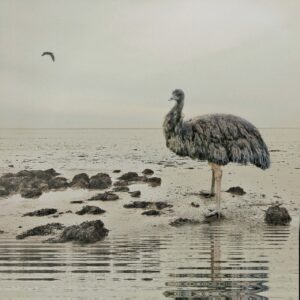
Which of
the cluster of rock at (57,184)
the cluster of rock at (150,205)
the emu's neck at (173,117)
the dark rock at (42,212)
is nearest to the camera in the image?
the dark rock at (42,212)

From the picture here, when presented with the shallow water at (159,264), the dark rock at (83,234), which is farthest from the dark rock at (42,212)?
the dark rock at (83,234)

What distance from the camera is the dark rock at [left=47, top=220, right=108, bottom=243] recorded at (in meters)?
14.2

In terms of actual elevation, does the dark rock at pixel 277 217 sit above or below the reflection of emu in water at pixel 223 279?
above

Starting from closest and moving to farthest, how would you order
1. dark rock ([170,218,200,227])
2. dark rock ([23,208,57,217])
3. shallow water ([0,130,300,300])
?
shallow water ([0,130,300,300])
dark rock ([170,218,200,227])
dark rock ([23,208,57,217])

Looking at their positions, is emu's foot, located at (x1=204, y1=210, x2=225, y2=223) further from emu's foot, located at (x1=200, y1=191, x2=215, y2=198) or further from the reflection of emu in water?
the reflection of emu in water

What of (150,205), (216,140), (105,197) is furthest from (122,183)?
(216,140)

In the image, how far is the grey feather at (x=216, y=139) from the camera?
63.3 feet

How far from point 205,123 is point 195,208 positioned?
256 cm

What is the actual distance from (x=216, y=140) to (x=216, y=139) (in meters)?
0.03

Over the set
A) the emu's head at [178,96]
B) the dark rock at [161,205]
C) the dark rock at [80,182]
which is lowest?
the dark rock at [161,205]

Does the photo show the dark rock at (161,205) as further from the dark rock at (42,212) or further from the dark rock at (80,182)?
the dark rock at (80,182)

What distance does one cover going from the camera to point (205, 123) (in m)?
19.5

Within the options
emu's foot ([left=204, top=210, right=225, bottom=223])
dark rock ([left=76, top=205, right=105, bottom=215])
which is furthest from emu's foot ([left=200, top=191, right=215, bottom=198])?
dark rock ([left=76, top=205, right=105, bottom=215])

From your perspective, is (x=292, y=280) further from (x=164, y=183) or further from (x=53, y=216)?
(x=164, y=183)
